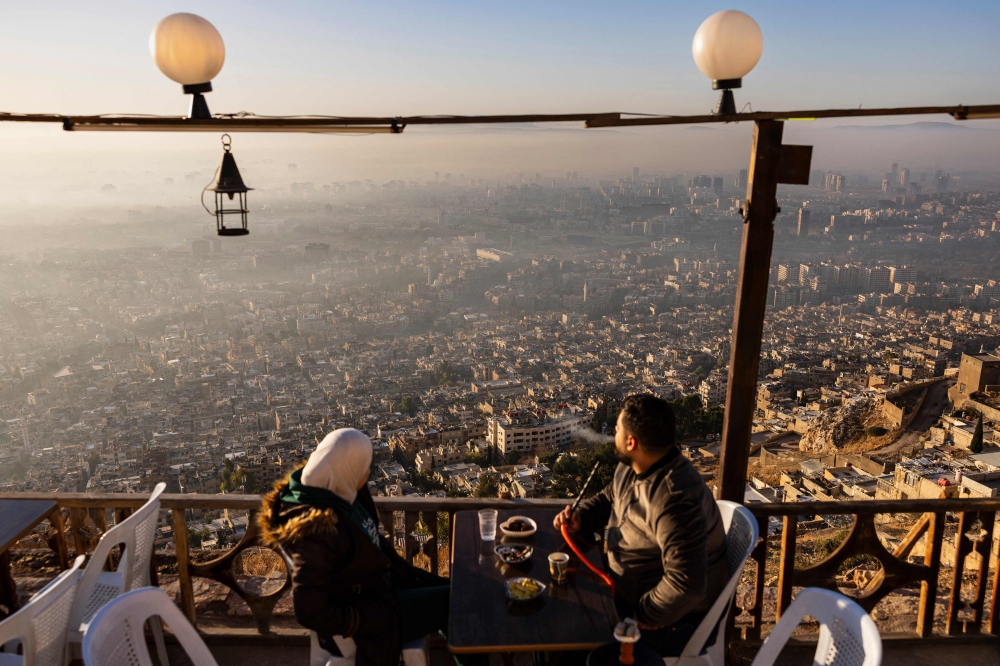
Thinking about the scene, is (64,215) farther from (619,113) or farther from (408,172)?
(619,113)

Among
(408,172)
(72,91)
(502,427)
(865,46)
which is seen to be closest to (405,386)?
(502,427)

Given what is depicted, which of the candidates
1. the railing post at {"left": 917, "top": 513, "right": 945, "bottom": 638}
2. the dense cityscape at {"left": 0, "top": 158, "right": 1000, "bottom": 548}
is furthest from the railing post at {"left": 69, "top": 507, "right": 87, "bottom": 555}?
the dense cityscape at {"left": 0, "top": 158, "right": 1000, "bottom": 548}

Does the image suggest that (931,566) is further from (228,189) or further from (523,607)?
(228,189)

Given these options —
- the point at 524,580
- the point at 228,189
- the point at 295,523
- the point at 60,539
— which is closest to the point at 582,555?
the point at 524,580

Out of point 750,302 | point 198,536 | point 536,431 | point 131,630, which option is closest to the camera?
point 131,630

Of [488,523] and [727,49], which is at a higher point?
[727,49]

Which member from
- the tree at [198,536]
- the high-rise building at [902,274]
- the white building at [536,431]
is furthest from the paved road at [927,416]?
the tree at [198,536]

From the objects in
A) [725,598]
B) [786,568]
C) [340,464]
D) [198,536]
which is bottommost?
[198,536]
